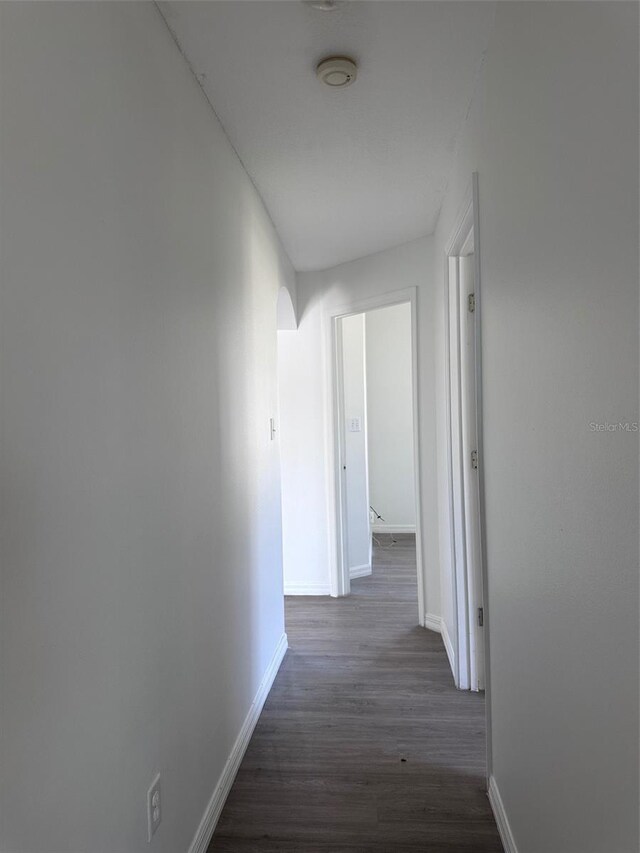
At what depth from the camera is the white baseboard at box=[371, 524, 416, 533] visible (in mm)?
6219

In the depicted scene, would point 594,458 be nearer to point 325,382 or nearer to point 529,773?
point 529,773

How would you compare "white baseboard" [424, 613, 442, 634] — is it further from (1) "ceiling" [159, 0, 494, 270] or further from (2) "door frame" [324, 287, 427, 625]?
(1) "ceiling" [159, 0, 494, 270]

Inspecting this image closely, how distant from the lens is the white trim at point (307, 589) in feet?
13.5

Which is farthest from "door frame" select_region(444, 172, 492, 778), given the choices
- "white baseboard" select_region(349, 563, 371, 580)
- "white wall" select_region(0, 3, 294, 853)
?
"white baseboard" select_region(349, 563, 371, 580)

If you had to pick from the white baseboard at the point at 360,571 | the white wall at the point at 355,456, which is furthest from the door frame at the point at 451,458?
the white baseboard at the point at 360,571

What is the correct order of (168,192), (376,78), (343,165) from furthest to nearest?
(343,165) → (376,78) → (168,192)

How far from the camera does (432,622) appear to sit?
338cm

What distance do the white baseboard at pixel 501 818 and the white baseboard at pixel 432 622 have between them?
145cm

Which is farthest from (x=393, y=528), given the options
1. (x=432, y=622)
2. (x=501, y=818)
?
(x=501, y=818)

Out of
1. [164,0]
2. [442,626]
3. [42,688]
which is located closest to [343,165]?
[164,0]

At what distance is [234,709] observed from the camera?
206cm

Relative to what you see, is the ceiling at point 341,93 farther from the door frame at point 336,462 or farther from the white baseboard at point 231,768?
the white baseboard at point 231,768

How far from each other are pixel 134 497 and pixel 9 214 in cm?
64

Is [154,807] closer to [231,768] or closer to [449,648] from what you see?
[231,768]
